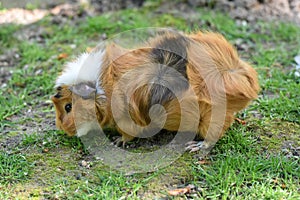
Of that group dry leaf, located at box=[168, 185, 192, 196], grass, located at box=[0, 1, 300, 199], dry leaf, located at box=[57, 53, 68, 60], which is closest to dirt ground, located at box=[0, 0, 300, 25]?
grass, located at box=[0, 1, 300, 199]

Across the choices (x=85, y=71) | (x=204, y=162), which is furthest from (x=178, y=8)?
(x=204, y=162)

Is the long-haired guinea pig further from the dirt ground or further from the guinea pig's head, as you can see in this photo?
the dirt ground

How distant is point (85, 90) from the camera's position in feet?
9.02

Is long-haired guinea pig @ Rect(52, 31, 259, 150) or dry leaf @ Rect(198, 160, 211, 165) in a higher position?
long-haired guinea pig @ Rect(52, 31, 259, 150)

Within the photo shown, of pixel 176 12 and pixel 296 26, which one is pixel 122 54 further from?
pixel 296 26

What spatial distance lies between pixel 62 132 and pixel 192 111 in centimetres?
90

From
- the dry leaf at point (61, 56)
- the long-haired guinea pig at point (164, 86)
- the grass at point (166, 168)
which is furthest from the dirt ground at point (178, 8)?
the long-haired guinea pig at point (164, 86)

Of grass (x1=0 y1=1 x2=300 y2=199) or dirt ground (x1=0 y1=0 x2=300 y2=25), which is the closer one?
grass (x1=0 y1=1 x2=300 y2=199)

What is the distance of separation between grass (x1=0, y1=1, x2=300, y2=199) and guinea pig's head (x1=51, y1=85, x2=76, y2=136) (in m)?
0.12

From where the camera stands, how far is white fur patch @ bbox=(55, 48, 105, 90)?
9.18 feet

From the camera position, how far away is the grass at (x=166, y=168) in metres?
2.51

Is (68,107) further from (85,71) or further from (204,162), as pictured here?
(204,162)

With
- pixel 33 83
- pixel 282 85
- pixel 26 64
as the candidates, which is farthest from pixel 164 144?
pixel 26 64

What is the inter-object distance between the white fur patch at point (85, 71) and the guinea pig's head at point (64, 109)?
5 cm
